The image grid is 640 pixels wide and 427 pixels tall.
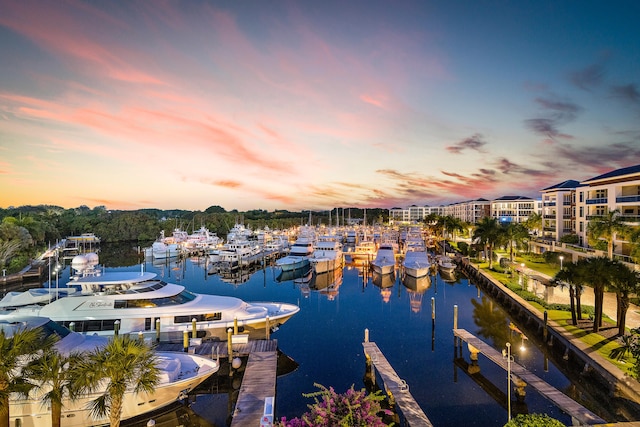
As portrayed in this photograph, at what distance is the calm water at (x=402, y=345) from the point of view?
17.9m

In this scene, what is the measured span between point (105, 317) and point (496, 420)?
24123 millimetres

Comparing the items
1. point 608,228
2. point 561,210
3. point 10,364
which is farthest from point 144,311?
point 561,210

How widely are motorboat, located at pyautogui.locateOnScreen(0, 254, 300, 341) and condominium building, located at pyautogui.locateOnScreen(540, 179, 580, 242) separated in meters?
58.2

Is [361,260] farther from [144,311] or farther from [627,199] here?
[144,311]

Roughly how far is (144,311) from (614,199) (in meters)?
54.5

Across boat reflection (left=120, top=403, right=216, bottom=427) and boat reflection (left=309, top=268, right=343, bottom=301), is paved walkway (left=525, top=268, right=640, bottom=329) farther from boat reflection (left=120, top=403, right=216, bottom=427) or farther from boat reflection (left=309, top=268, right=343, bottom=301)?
boat reflection (left=120, top=403, right=216, bottom=427)

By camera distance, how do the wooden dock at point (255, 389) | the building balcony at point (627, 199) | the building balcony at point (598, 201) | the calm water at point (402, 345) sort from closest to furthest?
the wooden dock at point (255, 389) → the calm water at point (402, 345) → the building balcony at point (627, 199) → the building balcony at point (598, 201)

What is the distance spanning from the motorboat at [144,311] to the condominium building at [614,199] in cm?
4225

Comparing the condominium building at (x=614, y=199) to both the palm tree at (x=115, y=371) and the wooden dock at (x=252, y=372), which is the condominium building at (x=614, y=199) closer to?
the wooden dock at (x=252, y=372)

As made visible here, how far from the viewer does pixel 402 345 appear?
26344 mm

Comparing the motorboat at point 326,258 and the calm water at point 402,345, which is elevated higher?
the motorboat at point 326,258

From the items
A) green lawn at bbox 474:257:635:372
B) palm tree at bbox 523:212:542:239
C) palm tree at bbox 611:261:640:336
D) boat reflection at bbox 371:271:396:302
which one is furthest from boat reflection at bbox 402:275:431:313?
palm tree at bbox 523:212:542:239

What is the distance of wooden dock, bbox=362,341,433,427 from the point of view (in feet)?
48.3

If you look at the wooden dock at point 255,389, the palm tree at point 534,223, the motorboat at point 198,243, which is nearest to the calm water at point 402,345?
the wooden dock at point 255,389
